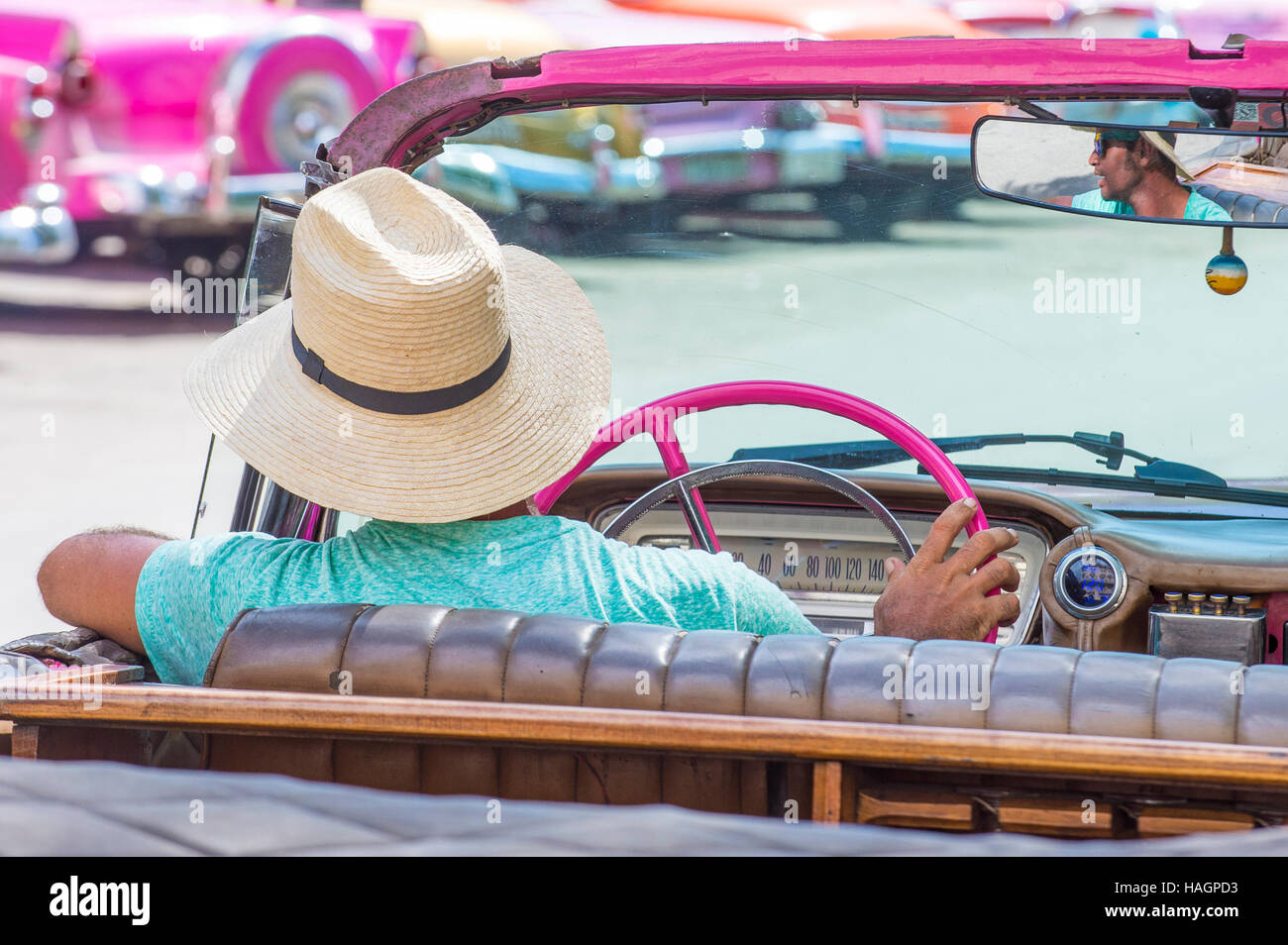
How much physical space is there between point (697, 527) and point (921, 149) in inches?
31.6

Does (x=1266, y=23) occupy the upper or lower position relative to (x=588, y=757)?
upper

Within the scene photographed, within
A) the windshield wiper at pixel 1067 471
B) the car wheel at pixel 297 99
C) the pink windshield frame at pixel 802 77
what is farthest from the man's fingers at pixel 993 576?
the car wheel at pixel 297 99

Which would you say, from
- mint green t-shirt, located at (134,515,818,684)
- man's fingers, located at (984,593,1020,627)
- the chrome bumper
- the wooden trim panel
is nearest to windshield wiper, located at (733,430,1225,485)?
man's fingers, located at (984,593,1020,627)

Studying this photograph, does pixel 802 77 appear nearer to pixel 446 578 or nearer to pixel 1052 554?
pixel 1052 554

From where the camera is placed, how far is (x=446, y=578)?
196 cm

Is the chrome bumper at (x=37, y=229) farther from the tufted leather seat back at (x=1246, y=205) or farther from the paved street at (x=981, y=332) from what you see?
the tufted leather seat back at (x=1246, y=205)

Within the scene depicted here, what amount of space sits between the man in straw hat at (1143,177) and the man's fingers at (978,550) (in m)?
0.73

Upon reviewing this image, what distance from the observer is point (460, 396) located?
6.66 feet

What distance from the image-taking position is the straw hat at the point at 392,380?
6.43 ft

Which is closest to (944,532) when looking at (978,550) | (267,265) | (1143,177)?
(978,550)

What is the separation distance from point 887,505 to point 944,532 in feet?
3.41

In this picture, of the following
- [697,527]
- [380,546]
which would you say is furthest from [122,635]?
[697,527]

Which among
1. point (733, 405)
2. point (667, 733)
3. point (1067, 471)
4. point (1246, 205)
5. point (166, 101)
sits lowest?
point (667, 733)
